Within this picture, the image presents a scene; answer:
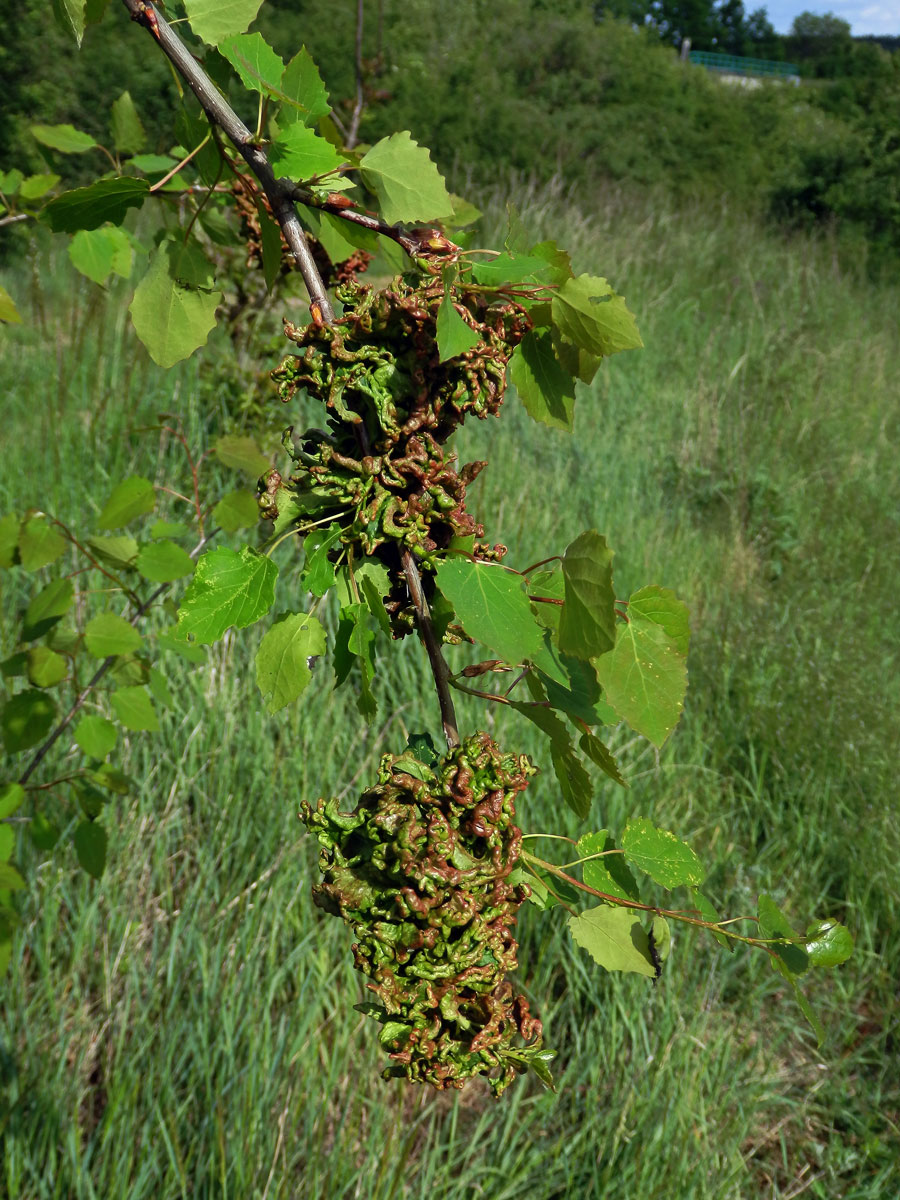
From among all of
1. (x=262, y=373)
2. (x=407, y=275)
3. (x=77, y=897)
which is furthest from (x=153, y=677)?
(x=262, y=373)

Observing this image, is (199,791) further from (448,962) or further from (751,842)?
(448,962)

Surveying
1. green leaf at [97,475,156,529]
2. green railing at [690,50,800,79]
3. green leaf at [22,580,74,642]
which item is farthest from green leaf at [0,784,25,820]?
green railing at [690,50,800,79]

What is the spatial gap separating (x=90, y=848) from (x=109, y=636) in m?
0.22

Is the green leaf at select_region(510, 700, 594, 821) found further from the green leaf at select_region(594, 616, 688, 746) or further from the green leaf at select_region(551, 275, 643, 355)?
the green leaf at select_region(551, 275, 643, 355)

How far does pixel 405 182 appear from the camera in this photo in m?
0.47

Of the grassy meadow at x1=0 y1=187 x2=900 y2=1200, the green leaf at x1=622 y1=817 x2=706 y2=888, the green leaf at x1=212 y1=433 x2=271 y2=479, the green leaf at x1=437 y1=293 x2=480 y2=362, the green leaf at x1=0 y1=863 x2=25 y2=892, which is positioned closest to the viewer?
the green leaf at x1=437 y1=293 x2=480 y2=362

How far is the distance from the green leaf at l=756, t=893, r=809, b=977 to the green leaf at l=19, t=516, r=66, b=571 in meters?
0.68

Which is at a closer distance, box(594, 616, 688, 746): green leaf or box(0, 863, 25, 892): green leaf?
box(594, 616, 688, 746): green leaf

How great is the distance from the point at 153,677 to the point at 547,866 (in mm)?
668

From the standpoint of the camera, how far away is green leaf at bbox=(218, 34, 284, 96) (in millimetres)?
453

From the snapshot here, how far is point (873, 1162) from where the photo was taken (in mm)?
1354

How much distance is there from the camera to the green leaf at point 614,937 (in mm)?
464

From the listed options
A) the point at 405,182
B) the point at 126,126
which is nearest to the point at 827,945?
the point at 405,182

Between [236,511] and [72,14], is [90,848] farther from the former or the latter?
[72,14]
